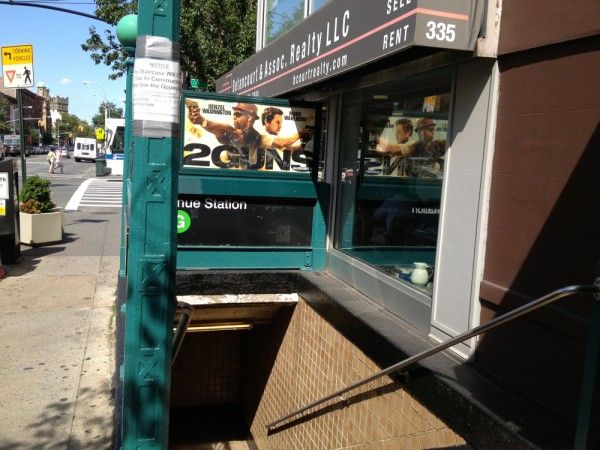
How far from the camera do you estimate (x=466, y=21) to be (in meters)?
3.07

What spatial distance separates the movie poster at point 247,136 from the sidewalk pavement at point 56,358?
224 cm

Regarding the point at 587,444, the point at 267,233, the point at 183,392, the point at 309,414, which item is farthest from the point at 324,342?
the point at 183,392

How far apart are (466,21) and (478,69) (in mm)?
326

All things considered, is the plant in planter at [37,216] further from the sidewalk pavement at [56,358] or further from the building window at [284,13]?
the building window at [284,13]

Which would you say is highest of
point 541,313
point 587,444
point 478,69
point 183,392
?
point 478,69

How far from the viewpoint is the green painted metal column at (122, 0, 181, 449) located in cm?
243

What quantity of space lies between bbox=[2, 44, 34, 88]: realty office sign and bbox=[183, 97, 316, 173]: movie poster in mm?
6432

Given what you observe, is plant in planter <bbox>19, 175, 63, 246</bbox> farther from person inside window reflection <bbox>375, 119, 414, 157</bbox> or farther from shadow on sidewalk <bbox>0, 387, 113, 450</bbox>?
person inside window reflection <bbox>375, 119, 414, 157</bbox>

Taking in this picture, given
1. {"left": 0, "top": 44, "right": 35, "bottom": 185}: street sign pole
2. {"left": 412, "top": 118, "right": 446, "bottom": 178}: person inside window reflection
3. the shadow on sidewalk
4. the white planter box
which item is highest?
{"left": 0, "top": 44, "right": 35, "bottom": 185}: street sign pole

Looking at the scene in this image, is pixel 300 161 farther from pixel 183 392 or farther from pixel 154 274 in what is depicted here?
pixel 183 392

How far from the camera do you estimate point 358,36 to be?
12.2 ft

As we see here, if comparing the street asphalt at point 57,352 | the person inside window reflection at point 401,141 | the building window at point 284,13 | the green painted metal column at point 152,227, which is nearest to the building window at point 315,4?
the building window at point 284,13

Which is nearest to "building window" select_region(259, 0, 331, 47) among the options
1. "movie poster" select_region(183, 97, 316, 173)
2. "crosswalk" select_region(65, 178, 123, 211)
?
"movie poster" select_region(183, 97, 316, 173)

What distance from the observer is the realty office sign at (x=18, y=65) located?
1019 centimetres
